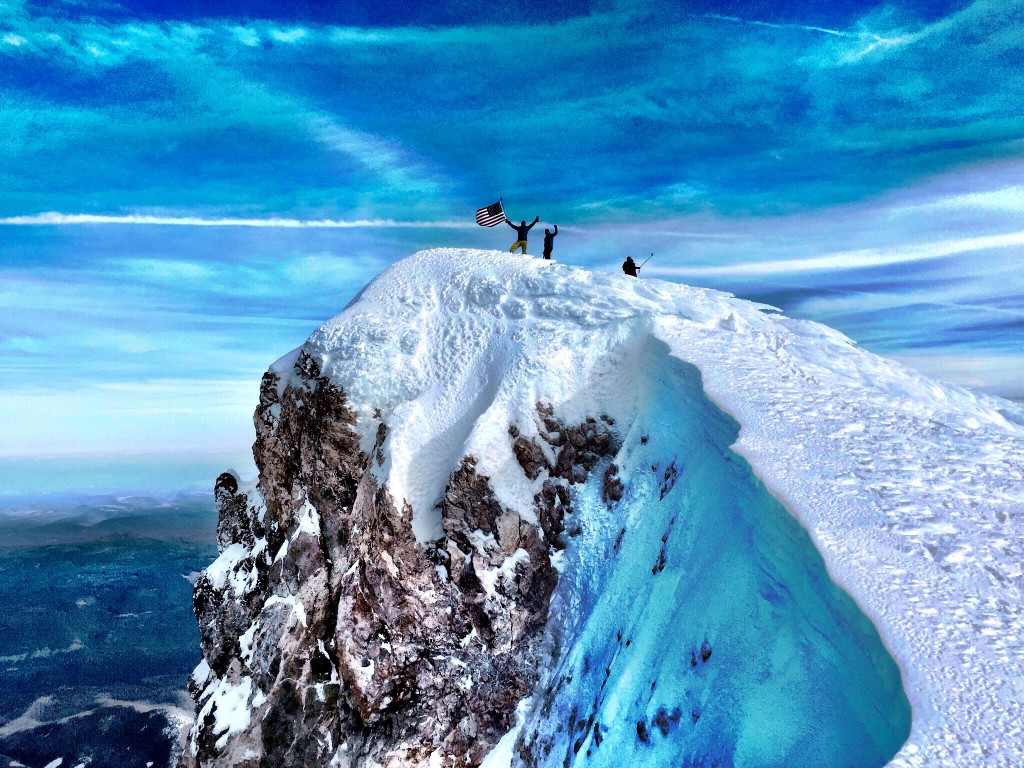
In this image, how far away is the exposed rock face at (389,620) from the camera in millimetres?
14898

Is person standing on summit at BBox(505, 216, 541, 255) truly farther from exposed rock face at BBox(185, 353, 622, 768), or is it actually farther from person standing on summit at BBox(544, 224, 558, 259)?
exposed rock face at BBox(185, 353, 622, 768)

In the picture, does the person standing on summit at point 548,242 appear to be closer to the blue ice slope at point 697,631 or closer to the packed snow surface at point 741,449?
the packed snow surface at point 741,449

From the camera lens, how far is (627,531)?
14898 millimetres

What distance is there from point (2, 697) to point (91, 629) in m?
18.1

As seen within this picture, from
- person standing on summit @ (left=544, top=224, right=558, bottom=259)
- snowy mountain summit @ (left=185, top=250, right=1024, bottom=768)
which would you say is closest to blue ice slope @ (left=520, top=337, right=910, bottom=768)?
snowy mountain summit @ (left=185, top=250, right=1024, bottom=768)

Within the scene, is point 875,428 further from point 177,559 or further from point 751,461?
point 177,559

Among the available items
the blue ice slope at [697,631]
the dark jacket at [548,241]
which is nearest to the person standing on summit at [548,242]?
the dark jacket at [548,241]

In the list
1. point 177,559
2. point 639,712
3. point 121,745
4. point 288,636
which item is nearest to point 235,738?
point 288,636

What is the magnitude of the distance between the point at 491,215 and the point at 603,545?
13.5 m

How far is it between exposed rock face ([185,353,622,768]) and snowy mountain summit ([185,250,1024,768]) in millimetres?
68

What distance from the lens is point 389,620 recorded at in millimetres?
15391

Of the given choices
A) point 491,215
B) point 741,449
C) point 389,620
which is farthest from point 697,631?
point 491,215

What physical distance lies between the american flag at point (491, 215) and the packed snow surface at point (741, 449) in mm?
1305

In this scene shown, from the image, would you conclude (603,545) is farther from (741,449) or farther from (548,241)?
(548,241)
